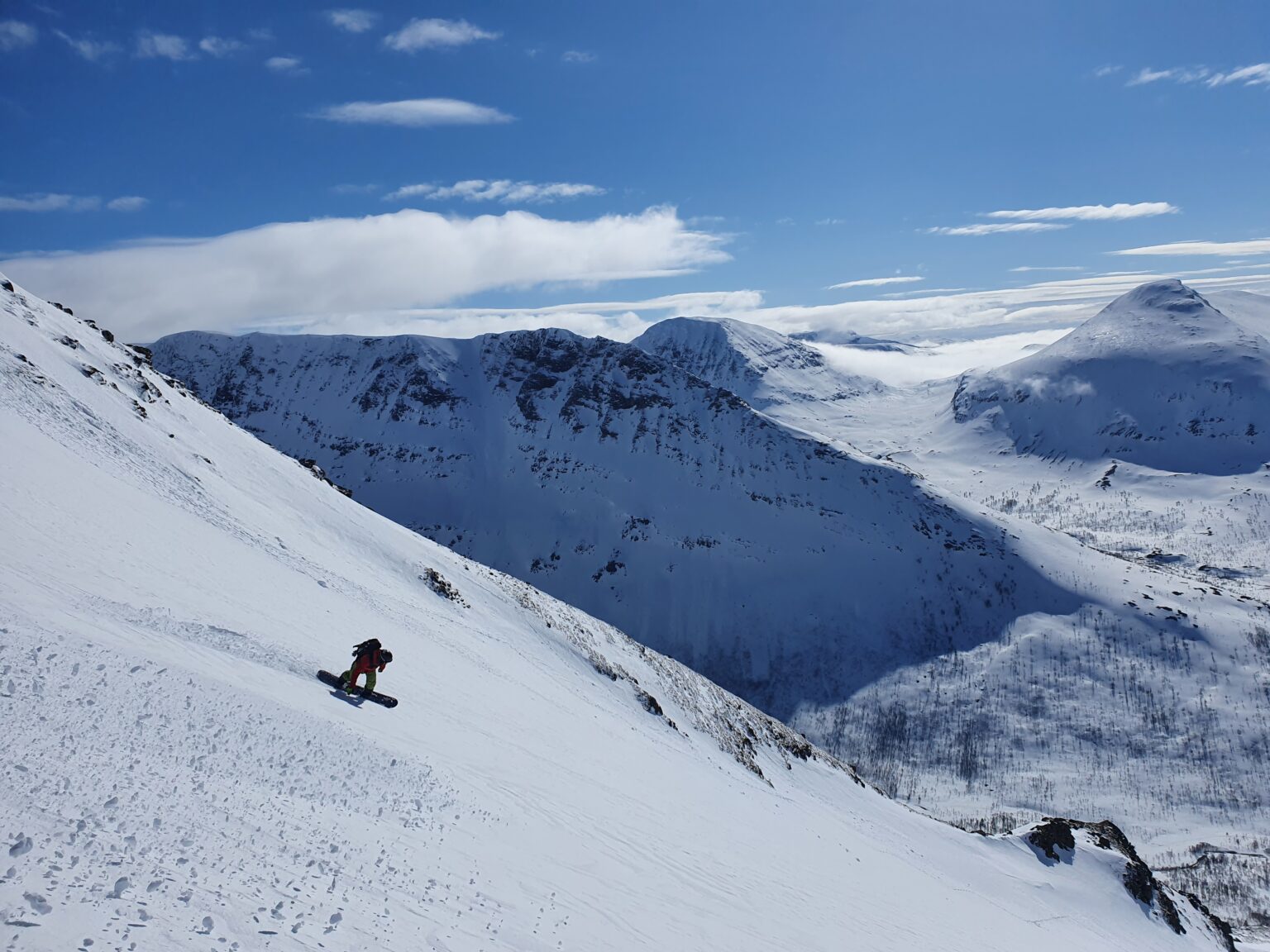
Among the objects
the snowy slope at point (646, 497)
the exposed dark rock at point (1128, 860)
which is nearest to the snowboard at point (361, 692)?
the exposed dark rock at point (1128, 860)

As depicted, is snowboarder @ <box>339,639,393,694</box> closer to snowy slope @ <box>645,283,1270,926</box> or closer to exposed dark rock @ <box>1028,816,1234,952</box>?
exposed dark rock @ <box>1028,816,1234,952</box>

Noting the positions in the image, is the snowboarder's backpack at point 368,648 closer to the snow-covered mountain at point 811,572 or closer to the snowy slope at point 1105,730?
the snowy slope at point 1105,730

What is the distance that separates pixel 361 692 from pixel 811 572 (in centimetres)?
11519

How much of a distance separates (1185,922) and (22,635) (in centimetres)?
5649

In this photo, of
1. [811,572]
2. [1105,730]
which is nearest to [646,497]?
[811,572]

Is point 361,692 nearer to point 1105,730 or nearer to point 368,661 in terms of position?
point 368,661

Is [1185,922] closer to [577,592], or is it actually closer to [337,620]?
[337,620]

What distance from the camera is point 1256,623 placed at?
345ft

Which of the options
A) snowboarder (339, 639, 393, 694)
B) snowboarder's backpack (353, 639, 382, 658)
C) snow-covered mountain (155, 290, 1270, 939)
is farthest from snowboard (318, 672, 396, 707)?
snow-covered mountain (155, 290, 1270, 939)

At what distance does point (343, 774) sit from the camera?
535 inches

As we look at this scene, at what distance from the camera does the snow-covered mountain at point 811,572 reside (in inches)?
3469

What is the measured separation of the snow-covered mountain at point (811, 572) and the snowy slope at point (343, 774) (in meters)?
52.7

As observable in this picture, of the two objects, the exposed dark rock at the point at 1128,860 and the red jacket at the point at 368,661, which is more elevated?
the red jacket at the point at 368,661

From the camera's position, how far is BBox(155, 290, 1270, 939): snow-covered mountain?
289 feet
